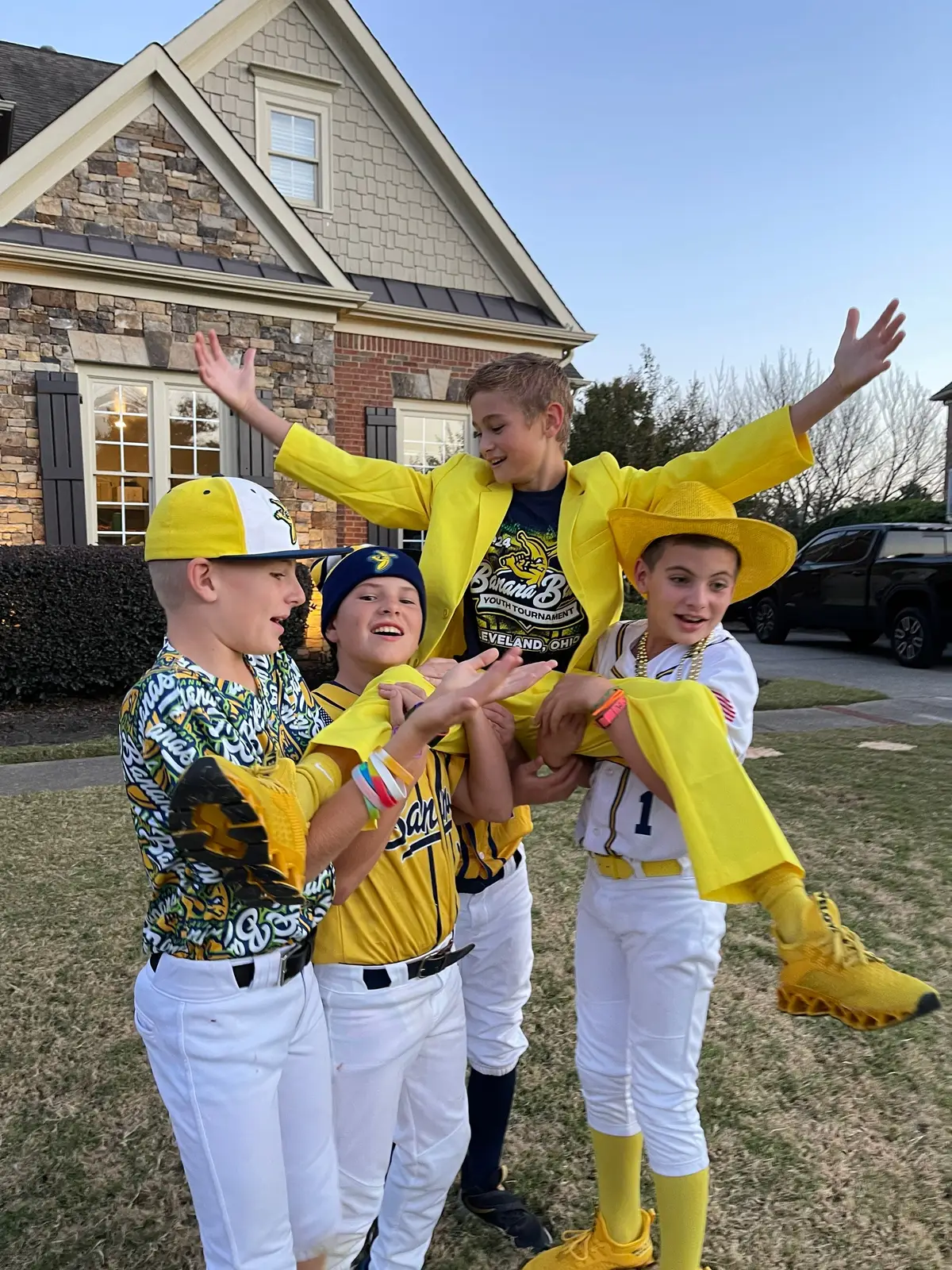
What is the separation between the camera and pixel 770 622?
49.5 feet

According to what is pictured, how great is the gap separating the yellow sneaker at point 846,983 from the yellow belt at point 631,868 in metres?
0.37

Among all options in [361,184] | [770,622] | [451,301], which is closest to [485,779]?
[451,301]

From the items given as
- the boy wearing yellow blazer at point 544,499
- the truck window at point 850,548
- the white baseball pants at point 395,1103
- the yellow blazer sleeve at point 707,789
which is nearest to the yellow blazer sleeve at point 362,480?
the boy wearing yellow blazer at point 544,499

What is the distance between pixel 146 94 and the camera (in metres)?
9.42

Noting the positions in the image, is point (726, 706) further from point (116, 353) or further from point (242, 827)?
point (116, 353)

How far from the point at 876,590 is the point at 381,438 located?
745 centimetres

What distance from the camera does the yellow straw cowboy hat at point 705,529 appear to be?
2006 millimetres

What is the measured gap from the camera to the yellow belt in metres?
1.93

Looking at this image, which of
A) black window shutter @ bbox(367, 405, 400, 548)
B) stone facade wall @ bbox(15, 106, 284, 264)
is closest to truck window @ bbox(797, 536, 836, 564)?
black window shutter @ bbox(367, 405, 400, 548)

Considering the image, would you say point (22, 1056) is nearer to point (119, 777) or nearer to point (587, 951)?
point (587, 951)

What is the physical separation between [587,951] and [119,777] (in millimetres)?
5193

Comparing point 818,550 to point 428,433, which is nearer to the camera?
point 428,433

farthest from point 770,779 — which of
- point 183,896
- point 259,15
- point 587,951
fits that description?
point 259,15

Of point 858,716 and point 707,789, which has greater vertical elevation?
point 707,789
